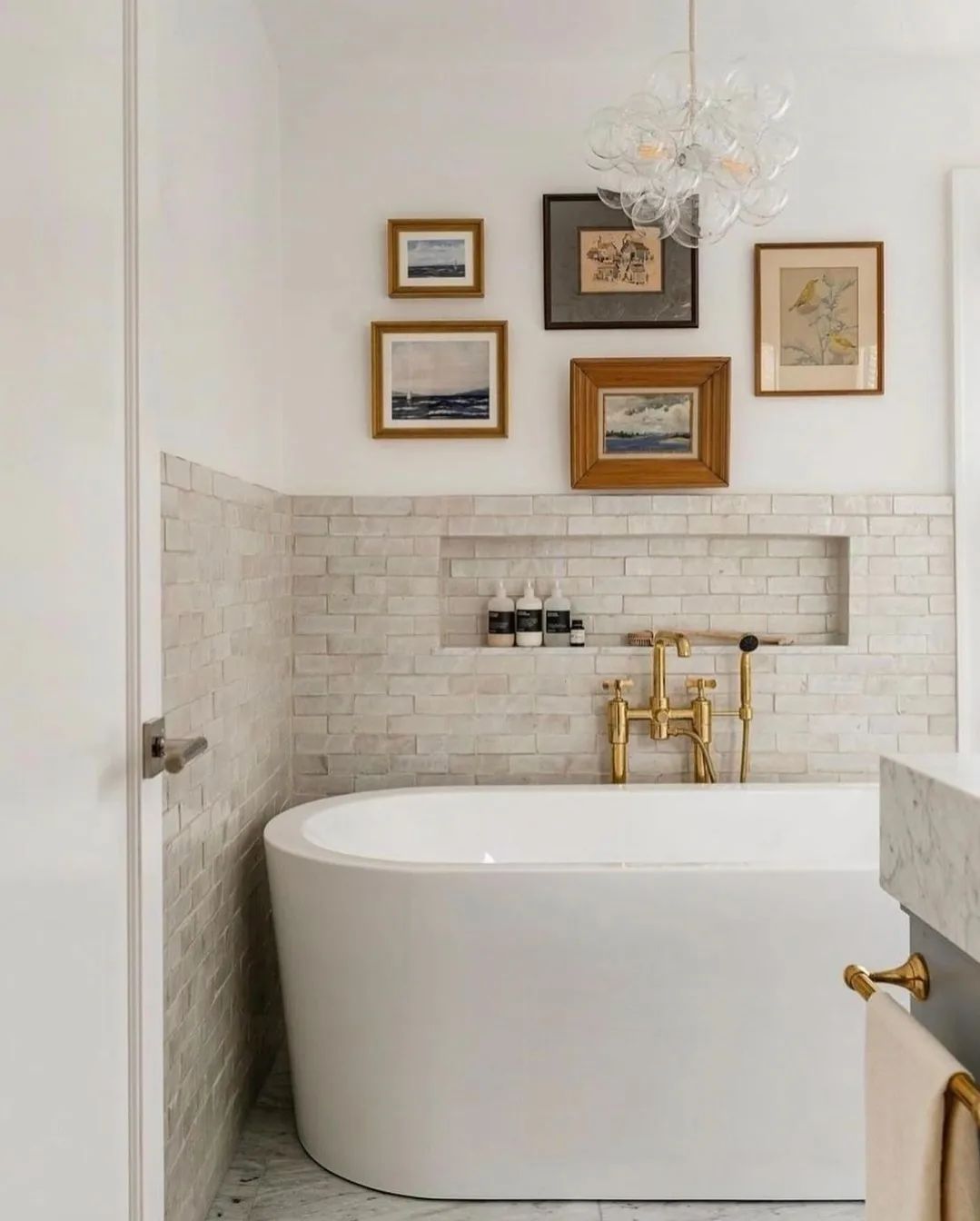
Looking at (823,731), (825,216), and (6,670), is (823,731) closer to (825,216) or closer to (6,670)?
(825,216)

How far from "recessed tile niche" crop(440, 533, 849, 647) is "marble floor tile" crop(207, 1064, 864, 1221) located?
1530mm

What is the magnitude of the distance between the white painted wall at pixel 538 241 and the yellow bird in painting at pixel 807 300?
0.45 feet

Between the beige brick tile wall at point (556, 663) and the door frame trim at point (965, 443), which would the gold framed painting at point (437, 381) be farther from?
the door frame trim at point (965, 443)

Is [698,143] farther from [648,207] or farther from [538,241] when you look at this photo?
[538,241]

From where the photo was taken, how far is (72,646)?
1.15 m

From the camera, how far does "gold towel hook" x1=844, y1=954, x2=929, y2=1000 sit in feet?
3.16

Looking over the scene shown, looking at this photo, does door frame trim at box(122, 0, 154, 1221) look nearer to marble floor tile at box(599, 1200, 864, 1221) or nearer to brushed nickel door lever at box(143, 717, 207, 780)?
brushed nickel door lever at box(143, 717, 207, 780)

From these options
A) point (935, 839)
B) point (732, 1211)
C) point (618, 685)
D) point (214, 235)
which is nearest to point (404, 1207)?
point (732, 1211)

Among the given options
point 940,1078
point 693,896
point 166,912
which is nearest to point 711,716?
point 693,896

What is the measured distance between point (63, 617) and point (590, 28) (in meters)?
2.59

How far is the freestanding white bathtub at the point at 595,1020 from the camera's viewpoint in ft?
7.31

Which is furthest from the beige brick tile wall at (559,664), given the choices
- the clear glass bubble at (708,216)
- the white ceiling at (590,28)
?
the white ceiling at (590,28)

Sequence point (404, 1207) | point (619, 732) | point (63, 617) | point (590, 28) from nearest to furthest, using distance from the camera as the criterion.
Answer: point (63, 617), point (404, 1207), point (590, 28), point (619, 732)

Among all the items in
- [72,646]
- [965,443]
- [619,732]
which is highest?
[965,443]
